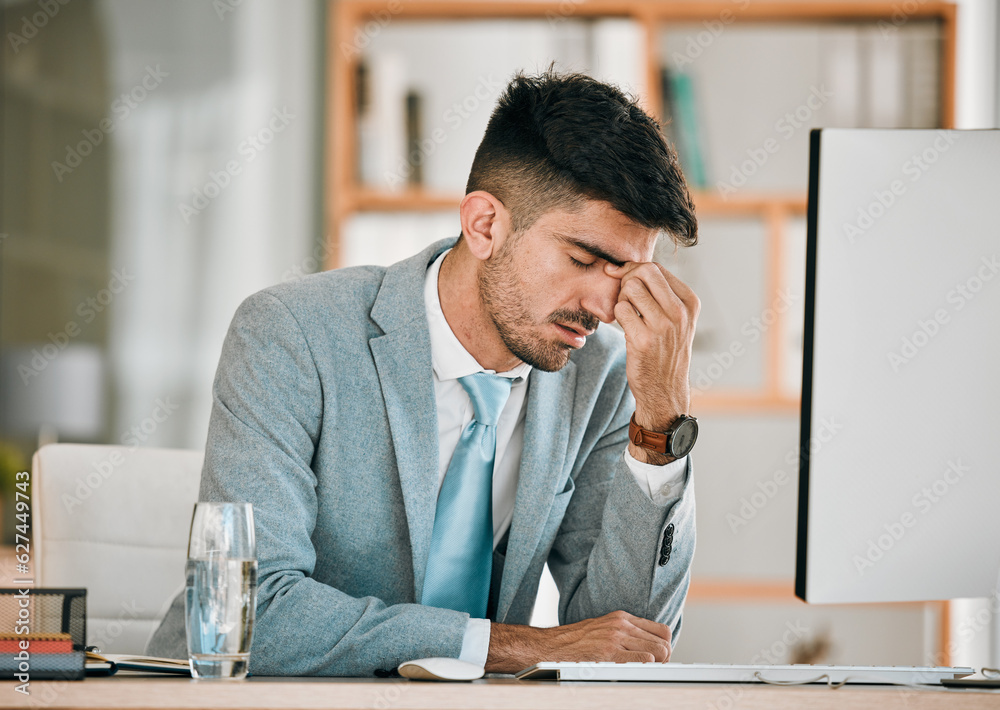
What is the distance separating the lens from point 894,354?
0.85 meters

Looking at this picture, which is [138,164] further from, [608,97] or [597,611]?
[597,611]

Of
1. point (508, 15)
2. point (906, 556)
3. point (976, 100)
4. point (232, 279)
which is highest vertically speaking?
point (508, 15)

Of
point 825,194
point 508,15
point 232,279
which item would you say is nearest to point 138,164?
point 232,279

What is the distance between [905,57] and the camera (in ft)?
8.81

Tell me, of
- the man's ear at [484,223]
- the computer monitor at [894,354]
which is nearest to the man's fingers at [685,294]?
the man's ear at [484,223]

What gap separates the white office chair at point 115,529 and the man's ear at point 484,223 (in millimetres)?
556

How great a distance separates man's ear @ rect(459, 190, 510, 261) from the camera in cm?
139

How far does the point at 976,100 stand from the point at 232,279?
7.26 feet

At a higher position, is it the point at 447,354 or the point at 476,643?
the point at 447,354

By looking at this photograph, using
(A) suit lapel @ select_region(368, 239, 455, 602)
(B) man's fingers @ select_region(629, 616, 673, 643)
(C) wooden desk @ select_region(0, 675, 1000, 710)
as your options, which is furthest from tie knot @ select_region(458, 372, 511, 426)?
(C) wooden desk @ select_region(0, 675, 1000, 710)

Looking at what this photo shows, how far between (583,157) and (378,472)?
50cm

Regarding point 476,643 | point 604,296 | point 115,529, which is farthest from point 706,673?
point 115,529

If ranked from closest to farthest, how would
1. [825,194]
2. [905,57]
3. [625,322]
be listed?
[825,194], [625,322], [905,57]

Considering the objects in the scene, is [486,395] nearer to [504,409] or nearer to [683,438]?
[504,409]
